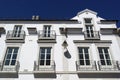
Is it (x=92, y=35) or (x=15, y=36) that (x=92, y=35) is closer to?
(x=92, y=35)

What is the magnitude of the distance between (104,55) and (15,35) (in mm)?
10242

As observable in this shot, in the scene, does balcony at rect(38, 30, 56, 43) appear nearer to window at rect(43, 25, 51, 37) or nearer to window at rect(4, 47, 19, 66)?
window at rect(43, 25, 51, 37)

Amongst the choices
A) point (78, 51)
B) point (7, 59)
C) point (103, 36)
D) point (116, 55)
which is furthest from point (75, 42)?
point (7, 59)

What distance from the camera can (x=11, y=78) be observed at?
1366 centimetres

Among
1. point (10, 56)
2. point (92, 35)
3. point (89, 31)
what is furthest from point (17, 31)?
point (92, 35)

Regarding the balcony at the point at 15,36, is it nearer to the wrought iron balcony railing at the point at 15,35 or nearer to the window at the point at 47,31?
the wrought iron balcony railing at the point at 15,35

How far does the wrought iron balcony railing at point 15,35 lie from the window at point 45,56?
2.78 metres

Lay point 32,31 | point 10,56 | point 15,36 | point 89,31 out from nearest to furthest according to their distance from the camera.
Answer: point 10,56
point 15,36
point 32,31
point 89,31

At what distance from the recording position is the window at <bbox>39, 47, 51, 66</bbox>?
14870mm

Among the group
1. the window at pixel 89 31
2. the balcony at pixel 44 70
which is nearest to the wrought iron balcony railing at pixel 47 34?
the balcony at pixel 44 70

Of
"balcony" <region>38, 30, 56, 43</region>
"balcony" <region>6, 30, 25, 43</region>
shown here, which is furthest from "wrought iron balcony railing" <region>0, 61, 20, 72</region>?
"balcony" <region>38, 30, 56, 43</region>

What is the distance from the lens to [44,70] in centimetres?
1405

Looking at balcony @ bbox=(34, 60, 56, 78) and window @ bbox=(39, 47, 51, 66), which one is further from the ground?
window @ bbox=(39, 47, 51, 66)

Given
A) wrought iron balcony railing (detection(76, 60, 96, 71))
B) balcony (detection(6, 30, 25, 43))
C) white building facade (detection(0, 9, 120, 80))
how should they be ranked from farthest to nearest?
balcony (detection(6, 30, 25, 43)) < wrought iron balcony railing (detection(76, 60, 96, 71)) < white building facade (detection(0, 9, 120, 80))
